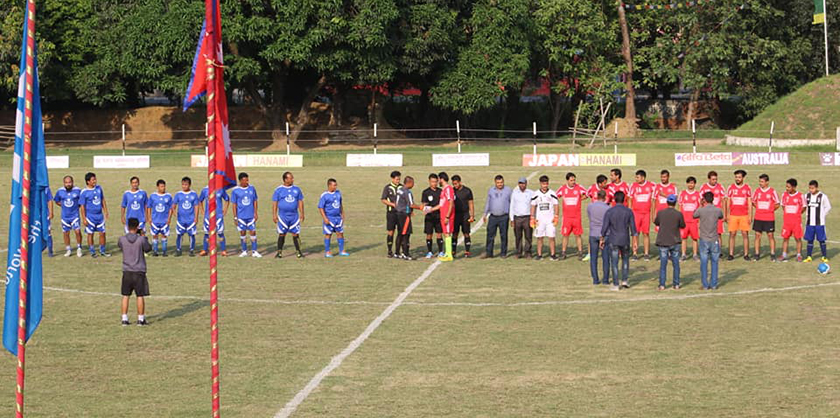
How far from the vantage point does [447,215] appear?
25391 mm

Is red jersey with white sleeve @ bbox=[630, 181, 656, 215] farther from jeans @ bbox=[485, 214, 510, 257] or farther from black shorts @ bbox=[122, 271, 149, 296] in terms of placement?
black shorts @ bbox=[122, 271, 149, 296]

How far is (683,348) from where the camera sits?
16.3 m

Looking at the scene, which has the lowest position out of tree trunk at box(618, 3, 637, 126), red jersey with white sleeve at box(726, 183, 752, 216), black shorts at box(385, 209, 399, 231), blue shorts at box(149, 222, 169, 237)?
blue shorts at box(149, 222, 169, 237)

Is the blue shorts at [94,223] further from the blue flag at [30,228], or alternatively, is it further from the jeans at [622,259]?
the blue flag at [30,228]

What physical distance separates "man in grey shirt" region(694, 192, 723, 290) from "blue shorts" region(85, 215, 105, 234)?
44.5 ft

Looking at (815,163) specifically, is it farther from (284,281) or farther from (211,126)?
(211,126)

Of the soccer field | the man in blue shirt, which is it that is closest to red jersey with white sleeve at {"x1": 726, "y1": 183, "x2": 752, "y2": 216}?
the soccer field

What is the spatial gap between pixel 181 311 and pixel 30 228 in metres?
10.1

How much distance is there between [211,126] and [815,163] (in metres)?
43.9

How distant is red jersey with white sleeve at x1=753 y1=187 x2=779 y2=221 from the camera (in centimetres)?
2517

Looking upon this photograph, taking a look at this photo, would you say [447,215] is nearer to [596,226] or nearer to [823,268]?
[596,226]

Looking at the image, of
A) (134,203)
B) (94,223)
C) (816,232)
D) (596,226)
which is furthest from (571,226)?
(94,223)

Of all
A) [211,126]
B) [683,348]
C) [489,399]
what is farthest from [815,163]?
[211,126]

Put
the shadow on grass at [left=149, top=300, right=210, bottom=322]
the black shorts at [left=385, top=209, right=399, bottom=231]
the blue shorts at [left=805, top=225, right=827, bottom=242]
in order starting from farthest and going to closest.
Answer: the black shorts at [left=385, top=209, right=399, bottom=231], the blue shorts at [left=805, top=225, right=827, bottom=242], the shadow on grass at [left=149, top=300, right=210, bottom=322]
